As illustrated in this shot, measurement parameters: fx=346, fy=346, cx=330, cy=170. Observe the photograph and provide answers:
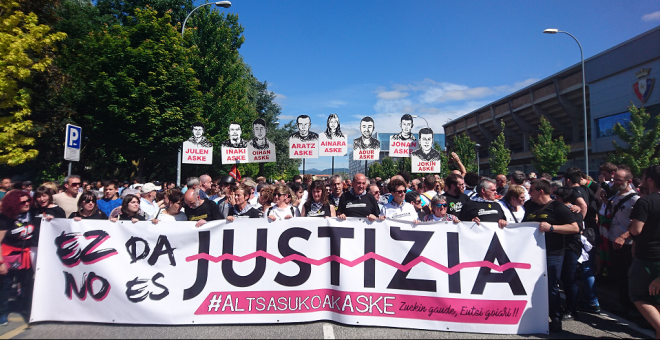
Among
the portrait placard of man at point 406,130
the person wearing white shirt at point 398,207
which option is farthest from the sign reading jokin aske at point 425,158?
the person wearing white shirt at point 398,207

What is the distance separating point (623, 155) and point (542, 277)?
84.3ft

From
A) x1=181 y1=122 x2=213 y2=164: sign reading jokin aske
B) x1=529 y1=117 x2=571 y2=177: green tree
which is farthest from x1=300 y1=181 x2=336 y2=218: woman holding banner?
x1=529 y1=117 x2=571 y2=177: green tree

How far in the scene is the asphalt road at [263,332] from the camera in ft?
12.6

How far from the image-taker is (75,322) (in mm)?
4238

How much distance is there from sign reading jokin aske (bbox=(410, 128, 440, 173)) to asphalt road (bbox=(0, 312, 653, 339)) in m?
5.39

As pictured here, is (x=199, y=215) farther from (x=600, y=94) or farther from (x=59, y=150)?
(x=600, y=94)

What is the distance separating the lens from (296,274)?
14.0ft

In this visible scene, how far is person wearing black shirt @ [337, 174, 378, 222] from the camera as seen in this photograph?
195 inches

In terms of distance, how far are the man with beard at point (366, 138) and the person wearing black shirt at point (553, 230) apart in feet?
17.2

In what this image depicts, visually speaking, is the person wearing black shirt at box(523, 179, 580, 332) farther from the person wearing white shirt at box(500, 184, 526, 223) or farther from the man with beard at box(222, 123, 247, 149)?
the man with beard at box(222, 123, 247, 149)

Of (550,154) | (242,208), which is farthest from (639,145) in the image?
(242,208)

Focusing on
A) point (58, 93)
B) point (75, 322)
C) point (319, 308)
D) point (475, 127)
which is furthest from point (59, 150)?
point (475, 127)

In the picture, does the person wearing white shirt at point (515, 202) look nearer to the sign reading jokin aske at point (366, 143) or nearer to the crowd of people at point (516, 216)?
the crowd of people at point (516, 216)

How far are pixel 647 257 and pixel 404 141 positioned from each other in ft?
20.5
